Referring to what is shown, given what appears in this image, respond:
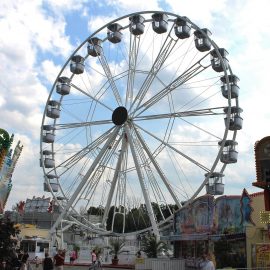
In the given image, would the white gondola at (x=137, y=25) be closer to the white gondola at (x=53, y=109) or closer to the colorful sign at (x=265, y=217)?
the white gondola at (x=53, y=109)

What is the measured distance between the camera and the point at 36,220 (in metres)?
90.2

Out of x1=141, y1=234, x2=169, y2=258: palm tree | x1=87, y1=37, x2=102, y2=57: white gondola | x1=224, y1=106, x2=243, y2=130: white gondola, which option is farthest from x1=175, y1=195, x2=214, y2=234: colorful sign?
x1=87, y1=37, x2=102, y2=57: white gondola

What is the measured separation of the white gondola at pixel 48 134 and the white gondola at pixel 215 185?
Answer: 39.8ft

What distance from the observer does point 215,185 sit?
93.5 feet

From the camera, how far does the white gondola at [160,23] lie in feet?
103

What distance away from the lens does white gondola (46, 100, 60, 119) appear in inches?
1405

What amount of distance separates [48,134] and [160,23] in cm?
1098

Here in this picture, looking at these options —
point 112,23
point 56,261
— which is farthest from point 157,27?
point 56,261

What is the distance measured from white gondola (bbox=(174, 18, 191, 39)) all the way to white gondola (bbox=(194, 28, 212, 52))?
2.26 ft

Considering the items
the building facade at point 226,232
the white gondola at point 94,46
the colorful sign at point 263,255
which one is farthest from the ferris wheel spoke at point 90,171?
the colorful sign at point 263,255

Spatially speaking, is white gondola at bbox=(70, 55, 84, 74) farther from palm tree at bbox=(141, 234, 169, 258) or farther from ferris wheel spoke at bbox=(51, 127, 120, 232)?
palm tree at bbox=(141, 234, 169, 258)

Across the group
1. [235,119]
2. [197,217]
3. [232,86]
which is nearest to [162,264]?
[197,217]

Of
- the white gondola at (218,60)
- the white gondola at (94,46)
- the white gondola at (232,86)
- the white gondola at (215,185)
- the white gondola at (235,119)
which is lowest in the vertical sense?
the white gondola at (215,185)

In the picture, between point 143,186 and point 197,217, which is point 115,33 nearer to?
point 143,186
